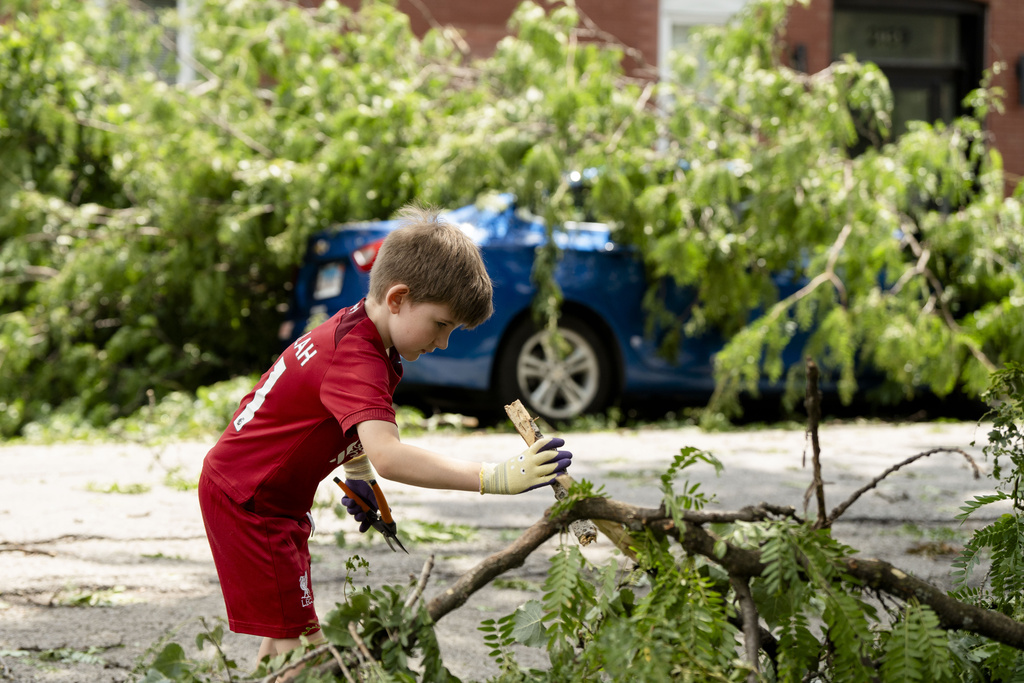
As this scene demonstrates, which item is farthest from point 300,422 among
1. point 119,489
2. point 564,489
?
point 119,489

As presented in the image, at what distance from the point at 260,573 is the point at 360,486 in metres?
0.38

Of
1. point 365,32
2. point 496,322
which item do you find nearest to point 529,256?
point 496,322

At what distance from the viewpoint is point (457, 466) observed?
1807 millimetres

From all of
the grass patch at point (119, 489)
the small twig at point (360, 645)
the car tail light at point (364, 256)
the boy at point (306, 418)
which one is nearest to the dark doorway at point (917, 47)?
the car tail light at point (364, 256)

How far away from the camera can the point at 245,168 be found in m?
7.08

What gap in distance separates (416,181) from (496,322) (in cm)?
133

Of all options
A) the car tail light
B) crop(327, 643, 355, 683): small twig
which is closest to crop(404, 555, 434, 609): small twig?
crop(327, 643, 355, 683): small twig

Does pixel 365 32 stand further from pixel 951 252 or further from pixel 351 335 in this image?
pixel 351 335

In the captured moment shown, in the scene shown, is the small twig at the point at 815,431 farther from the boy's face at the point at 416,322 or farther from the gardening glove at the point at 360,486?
the gardening glove at the point at 360,486

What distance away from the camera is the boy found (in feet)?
6.45

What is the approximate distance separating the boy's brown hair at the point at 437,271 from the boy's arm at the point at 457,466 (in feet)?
0.98

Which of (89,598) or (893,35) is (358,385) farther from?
(893,35)

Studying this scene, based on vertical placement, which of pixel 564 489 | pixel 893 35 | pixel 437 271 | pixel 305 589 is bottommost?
pixel 305 589

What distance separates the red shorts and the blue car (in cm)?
401
